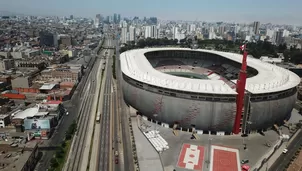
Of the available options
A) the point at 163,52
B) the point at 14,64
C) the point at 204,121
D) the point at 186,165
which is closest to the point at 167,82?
the point at 204,121

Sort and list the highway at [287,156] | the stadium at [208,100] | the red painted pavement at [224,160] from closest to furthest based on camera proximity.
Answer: the red painted pavement at [224,160], the highway at [287,156], the stadium at [208,100]

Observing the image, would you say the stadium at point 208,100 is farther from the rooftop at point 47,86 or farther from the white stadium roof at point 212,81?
the rooftop at point 47,86

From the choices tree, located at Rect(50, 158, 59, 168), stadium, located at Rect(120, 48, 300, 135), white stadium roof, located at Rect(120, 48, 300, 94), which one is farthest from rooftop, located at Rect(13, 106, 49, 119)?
white stadium roof, located at Rect(120, 48, 300, 94)

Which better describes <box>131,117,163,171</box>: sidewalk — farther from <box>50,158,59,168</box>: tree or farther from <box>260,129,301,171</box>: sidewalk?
<box>260,129,301,171</box>: sidewalk

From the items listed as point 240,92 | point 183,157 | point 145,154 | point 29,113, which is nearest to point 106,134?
point 145,154

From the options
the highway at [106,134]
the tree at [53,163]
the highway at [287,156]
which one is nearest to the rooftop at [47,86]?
the highway at [106,134]
